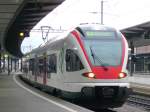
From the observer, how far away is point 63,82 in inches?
739

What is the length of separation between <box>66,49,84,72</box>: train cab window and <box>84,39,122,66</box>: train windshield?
1.48 feet

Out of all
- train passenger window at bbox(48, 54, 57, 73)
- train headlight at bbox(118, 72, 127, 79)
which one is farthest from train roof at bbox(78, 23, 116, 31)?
train passenger window at bbox(48, 54, 57, 73)

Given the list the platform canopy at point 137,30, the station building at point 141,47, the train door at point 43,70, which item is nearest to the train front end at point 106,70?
the train door at point 43,70

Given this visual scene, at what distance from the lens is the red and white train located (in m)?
17.1

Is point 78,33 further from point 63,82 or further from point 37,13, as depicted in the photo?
point 37,13

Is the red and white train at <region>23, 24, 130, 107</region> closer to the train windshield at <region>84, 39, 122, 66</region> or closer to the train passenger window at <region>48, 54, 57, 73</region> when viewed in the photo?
the train windshield at <region>84, 39, 122, 66</region>

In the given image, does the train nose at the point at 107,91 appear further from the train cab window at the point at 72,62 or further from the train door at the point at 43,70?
the train door at the point at 43,70

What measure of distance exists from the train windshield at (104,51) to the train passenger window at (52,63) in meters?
3.55

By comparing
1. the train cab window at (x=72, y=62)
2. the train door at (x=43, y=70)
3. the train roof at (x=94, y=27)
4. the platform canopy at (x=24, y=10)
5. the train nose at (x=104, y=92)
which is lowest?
the train nose at (x=104, y=92)

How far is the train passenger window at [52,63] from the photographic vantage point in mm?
21062

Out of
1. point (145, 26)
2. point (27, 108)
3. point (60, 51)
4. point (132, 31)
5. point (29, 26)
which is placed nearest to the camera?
point (27, 108)

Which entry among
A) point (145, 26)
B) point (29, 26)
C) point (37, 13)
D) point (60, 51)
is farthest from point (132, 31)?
point (60, 51)

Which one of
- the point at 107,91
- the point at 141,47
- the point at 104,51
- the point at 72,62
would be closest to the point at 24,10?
the point at 72,62

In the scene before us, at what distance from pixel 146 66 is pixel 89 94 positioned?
1762 inches
